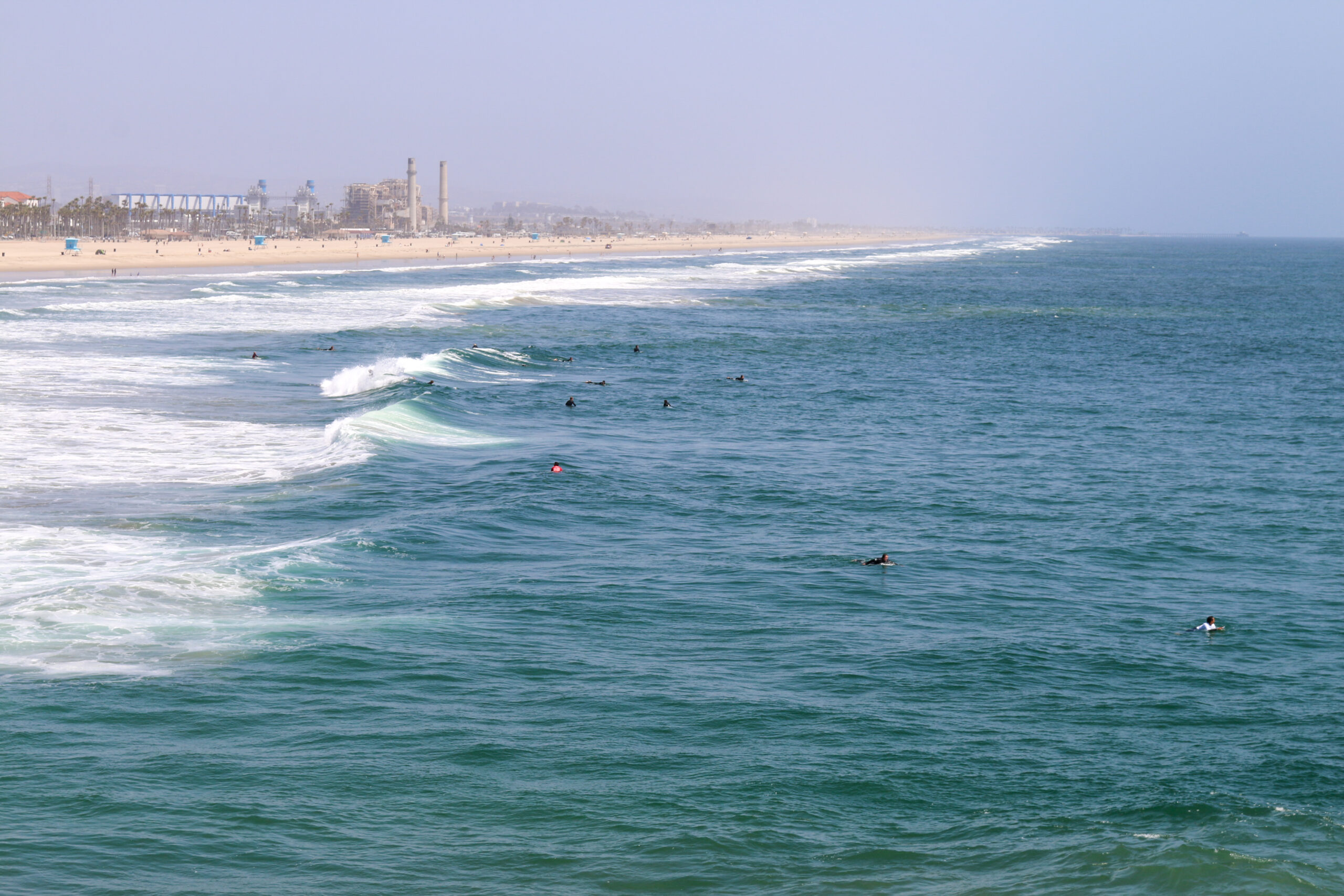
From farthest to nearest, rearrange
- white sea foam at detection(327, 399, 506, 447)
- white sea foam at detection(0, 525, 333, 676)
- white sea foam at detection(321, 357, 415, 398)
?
white sea foam at detection(321, 357, 415, 398) < white sea foam at detection(327, 399, 506, 447) < white sea foam at detection(0, 525, 333, 676)

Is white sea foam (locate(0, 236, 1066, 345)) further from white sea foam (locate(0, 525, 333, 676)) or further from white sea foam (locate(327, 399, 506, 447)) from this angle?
white sea foam (locate(0, 525, 333, 676))

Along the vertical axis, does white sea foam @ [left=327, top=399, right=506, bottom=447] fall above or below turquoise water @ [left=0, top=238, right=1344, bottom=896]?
above

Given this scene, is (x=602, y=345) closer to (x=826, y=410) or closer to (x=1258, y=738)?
(x=826, y=410)

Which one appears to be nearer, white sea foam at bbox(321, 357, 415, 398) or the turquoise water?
the turquoise water

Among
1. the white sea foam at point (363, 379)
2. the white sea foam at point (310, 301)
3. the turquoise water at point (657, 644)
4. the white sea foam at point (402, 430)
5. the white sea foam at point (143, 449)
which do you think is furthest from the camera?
the white sea foam at point (310, 301)

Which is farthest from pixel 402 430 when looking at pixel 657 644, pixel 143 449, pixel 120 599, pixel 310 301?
pixel 310 301

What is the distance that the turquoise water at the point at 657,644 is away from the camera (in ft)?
48.5

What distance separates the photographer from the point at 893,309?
335 ft

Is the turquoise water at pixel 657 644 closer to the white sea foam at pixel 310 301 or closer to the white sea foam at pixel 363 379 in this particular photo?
the white sea foam at pixel 363 379

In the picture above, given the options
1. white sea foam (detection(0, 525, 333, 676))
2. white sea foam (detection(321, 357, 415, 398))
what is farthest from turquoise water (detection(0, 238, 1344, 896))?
white sea foam (detection(321, 357, 415, 398))

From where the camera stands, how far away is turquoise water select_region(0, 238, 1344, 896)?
14.8m

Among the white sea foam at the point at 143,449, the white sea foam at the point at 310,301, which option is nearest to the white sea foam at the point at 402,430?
the white sea foam at the point at 143,449

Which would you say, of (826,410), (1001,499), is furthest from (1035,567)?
(826,410)

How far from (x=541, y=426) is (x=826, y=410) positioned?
11280 millimetres
